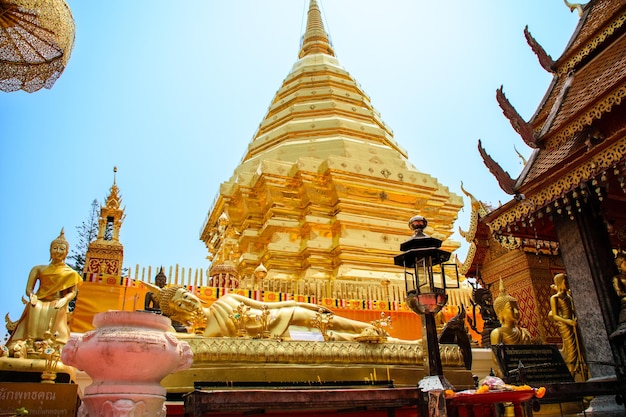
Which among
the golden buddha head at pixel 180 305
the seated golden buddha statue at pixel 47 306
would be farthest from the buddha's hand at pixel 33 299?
the golden buddha head at pixel 180 305

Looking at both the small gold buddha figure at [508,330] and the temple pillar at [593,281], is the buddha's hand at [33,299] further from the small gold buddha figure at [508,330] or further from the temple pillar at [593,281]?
the temple pillar at [593,281]

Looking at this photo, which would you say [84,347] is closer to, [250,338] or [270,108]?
[250,338]

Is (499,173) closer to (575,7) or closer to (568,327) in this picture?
(568,327)

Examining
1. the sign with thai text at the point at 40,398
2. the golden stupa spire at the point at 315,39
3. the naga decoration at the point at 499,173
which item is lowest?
the sign with thai text at the point at 40,398

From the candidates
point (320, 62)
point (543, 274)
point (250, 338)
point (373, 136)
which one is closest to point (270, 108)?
point (320, 62)

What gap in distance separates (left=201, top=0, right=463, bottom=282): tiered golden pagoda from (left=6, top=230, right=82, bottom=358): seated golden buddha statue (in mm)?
7140

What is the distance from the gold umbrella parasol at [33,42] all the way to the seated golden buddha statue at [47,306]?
2.58 m

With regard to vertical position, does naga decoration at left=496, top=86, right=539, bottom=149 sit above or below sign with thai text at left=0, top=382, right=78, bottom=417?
above

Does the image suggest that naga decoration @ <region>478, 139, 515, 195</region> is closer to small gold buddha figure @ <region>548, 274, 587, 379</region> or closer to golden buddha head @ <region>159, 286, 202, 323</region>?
small gold buddha figure @ <region>548, 274, 587, 379</region>

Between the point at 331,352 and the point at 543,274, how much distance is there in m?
6.05

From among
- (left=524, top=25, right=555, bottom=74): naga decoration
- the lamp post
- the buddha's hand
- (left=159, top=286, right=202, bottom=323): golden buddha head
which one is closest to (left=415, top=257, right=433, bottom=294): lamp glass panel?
the lamp post

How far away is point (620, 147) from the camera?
4.78m

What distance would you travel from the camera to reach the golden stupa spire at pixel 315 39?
22266 millimetres

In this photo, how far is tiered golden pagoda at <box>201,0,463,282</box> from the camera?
1280 centimetres
